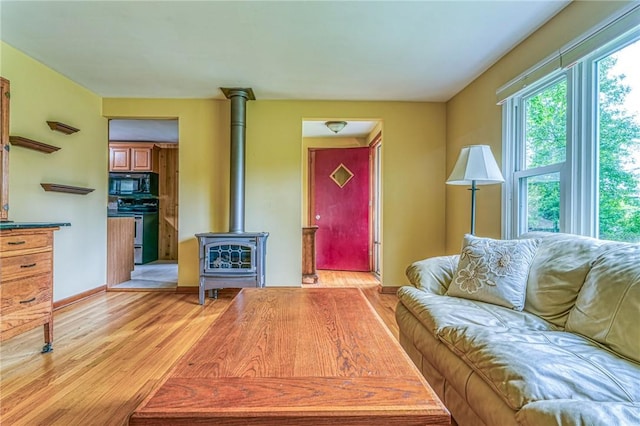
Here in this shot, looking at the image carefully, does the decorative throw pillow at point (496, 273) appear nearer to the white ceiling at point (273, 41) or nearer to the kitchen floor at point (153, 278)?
the white ceiling at point (273, 41)

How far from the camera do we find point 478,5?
207cm

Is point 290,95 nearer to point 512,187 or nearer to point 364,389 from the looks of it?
point 512,187

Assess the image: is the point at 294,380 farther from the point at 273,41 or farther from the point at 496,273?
the point at 273,41

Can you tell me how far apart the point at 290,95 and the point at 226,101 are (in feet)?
2.61

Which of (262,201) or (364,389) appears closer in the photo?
(364,389)

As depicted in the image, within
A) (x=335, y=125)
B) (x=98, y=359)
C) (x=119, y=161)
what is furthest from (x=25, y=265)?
(x=119, y=161)

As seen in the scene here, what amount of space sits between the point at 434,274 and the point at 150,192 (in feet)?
17.9

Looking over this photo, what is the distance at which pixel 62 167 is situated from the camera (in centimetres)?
323

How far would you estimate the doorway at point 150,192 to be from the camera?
17.7 ft

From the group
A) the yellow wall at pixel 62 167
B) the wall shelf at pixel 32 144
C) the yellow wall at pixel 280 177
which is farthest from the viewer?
the yellow wall at pixel 280 177

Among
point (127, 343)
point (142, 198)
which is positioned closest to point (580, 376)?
point (127, 343)

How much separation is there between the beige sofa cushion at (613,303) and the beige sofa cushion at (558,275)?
0.19 ft

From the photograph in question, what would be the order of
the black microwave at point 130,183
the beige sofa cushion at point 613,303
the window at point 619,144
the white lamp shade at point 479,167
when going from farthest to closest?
the black microwave at point 130,183
the white lamp shade at point 479,167
the window at point 619,144
the beige sofa cushion at point 613,303

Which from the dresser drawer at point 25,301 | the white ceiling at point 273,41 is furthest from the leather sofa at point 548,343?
the dresser drawer at point 25,301
